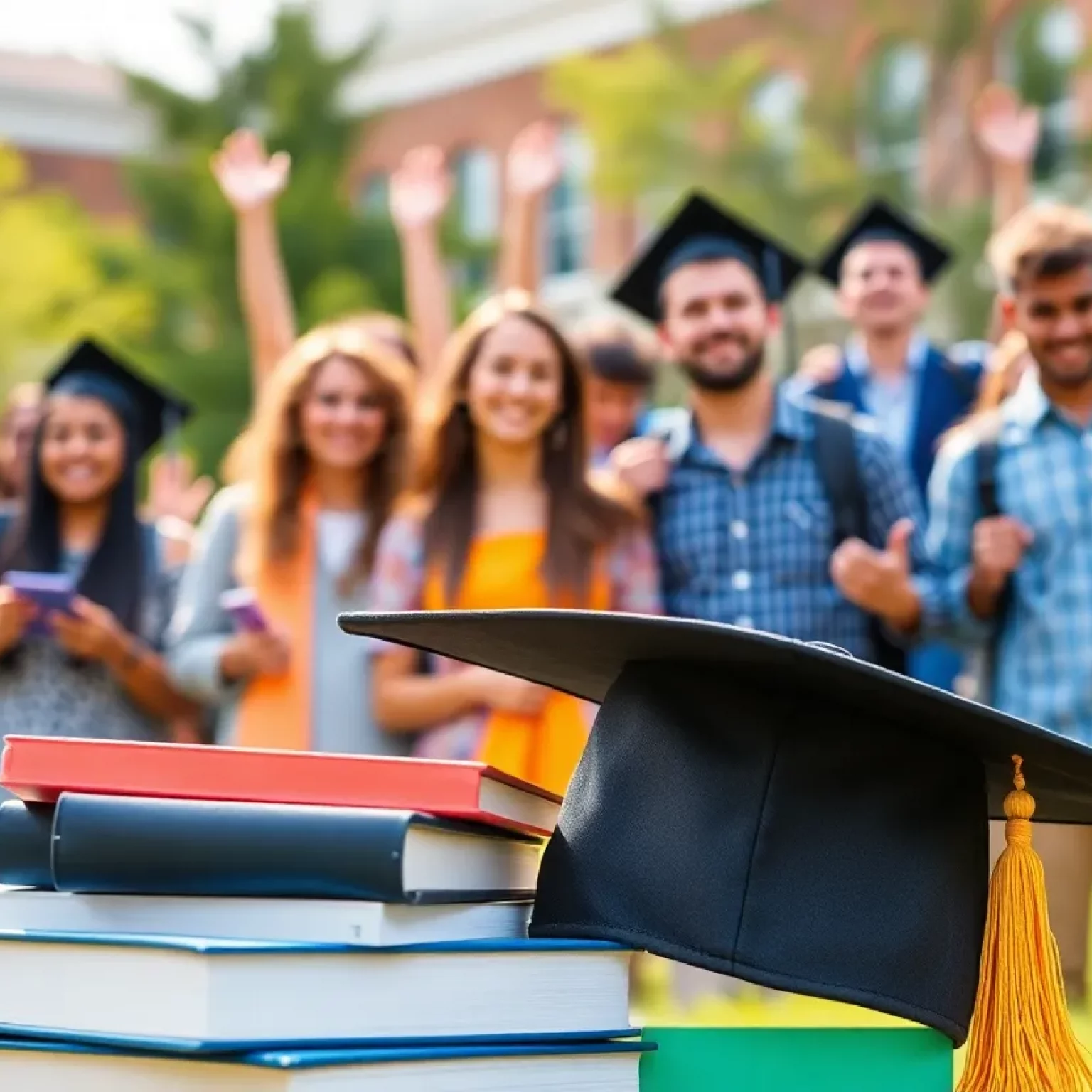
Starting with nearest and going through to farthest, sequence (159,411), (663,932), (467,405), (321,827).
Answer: (321,827), (663,932), (467,405), (159,411)

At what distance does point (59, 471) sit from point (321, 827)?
330 centimetres

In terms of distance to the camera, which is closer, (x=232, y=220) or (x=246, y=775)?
(x=246, y=775)

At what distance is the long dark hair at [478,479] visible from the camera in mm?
4047

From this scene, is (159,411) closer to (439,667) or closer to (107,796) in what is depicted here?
(439,667)

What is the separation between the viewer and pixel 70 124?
3584cm

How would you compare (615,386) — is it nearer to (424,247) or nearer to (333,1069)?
(424,247)

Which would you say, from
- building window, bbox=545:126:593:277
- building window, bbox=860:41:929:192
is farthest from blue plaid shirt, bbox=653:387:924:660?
building window, bbox=545:126:593:277

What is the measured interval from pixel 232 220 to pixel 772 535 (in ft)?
70.1

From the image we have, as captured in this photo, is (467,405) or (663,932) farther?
(467,405)

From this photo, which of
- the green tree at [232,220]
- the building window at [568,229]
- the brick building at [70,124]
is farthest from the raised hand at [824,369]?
the brick building at [70,124]

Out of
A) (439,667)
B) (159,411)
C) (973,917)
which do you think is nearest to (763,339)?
(439,667)

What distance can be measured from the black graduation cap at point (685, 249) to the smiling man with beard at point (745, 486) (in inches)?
3.2

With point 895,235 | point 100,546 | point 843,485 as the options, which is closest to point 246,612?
point 100,546

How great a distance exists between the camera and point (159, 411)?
488 cm
